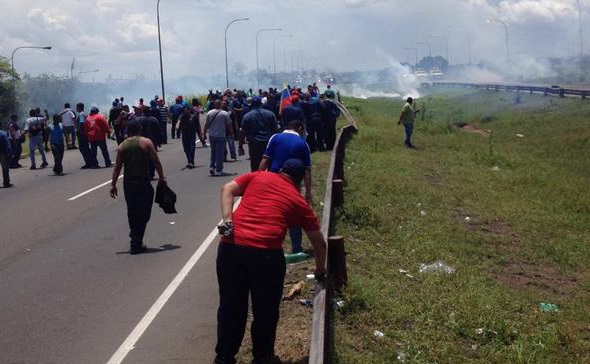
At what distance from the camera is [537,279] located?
36.3 ft

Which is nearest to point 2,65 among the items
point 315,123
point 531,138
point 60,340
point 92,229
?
point 531,138

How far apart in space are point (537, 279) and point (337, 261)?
4390mm

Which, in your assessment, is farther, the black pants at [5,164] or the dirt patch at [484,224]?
the black pants at [5,164]

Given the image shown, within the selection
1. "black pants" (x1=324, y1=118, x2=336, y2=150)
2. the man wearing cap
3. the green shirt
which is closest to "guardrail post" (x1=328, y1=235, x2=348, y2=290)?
the man wearing cap

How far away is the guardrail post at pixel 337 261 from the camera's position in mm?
7590

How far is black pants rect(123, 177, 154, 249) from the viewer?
35.5ft

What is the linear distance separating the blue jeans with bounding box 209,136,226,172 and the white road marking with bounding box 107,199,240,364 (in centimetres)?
719

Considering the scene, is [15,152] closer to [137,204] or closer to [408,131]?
[408,131]

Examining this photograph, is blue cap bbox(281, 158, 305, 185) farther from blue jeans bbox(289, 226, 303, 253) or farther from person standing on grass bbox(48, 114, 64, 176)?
person standing on grass bbox(48, 114, 64, 176)

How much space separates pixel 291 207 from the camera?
5.95 meters

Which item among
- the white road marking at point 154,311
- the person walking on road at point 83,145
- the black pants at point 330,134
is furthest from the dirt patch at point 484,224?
the person walking on road at point 83,145

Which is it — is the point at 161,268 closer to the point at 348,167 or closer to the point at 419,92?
the point at 348,167

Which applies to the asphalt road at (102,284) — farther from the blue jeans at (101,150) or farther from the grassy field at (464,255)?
the blue jeans at (101,150)

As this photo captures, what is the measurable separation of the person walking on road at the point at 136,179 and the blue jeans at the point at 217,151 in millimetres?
7377
